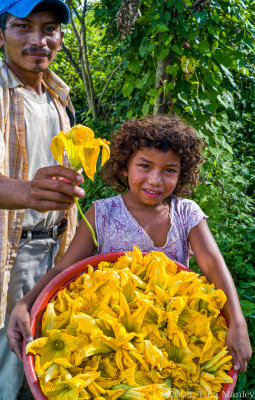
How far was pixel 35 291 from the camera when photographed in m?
1.76

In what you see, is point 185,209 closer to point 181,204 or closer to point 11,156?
point 181,204

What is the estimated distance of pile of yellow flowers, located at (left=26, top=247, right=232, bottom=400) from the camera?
4.62ft

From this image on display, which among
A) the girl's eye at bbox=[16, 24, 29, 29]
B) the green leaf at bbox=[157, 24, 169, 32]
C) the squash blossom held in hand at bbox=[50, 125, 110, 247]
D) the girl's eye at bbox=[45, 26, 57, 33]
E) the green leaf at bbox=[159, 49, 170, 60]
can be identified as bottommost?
the squash blossom held in hand at bbox=[50, 125, 110, 247]

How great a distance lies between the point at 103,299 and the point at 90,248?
0.40 m

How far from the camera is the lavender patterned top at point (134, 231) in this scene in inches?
76.9

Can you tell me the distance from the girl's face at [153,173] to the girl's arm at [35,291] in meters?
0.29

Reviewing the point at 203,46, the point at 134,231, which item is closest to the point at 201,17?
the point at 203,46

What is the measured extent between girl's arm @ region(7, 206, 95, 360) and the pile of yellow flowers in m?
0.10

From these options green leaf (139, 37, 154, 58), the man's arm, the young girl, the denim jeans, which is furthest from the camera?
green leaf (139, 37, 154, 58)

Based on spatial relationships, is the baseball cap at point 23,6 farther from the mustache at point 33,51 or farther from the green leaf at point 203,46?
the green leaf at point 203,46

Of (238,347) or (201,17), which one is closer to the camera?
(238,347)

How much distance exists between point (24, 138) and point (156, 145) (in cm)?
74

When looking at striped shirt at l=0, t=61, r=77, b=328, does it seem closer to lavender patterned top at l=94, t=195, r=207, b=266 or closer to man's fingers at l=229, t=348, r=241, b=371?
lavender patterned top at l=94, t=195, r=207, b=266

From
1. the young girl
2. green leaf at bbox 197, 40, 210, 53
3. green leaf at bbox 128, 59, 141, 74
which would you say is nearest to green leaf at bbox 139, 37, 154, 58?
green leaf at bbox 128, 59, 141, 74
